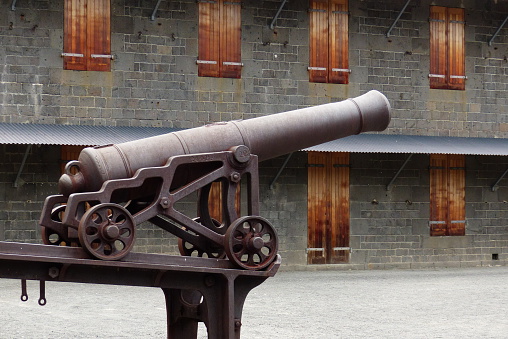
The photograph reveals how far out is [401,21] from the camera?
1991cm

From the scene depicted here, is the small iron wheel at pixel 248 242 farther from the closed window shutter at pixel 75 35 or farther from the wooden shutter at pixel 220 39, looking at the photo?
the wooden shutter at pixel 220 39

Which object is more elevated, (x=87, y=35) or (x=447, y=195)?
(x=87, y=35)

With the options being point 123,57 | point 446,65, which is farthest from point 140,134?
point 446,65

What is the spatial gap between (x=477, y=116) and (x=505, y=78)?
110cm

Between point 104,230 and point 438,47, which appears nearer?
point 104,230

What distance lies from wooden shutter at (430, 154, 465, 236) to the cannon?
13229 mm

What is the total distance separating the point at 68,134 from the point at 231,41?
3.91m

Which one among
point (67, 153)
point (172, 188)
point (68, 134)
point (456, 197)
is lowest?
point (456, 197)

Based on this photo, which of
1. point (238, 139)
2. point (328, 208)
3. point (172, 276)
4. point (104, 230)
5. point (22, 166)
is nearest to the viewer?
point (104, 230)

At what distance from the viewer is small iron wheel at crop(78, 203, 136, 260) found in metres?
6.08

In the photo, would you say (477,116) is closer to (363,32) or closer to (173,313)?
(363,32)

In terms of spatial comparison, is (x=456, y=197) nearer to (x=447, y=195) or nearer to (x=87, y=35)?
(x=447, y=195)

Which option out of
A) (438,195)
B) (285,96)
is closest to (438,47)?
(438,195)

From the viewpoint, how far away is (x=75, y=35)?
1706 cm
